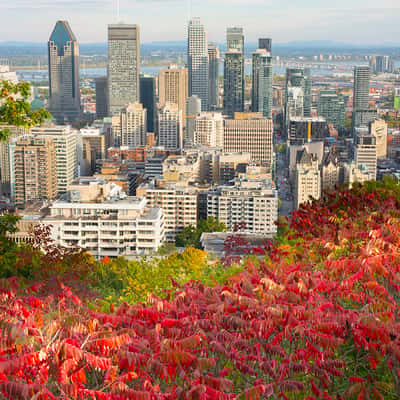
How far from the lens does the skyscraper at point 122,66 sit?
5403cm

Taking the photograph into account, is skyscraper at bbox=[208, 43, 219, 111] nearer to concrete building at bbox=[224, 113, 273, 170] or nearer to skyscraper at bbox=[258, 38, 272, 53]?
skyscraper at bbox=[258, 38, 272, 53]

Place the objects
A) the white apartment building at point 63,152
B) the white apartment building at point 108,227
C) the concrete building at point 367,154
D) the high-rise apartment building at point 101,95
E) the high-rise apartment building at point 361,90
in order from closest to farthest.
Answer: the white apartment building at point 108,227 → the white apartment building at point 63,152 → the concrete building at point 367,154 → the high-rise apartment building at point 361,90 → the high-rise apartment building at point 101,95

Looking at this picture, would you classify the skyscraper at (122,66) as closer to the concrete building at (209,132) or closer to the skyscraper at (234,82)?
the skyscraper at (234,82)

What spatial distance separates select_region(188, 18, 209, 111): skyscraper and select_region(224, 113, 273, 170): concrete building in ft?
73.3

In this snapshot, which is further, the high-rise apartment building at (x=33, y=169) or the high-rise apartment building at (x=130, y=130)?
the high-rise apartment building at (x=130, y=130)

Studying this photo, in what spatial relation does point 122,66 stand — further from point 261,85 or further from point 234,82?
point 261,85

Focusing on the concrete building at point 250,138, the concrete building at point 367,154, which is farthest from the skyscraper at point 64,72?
Result: the concrete building at point 367,154

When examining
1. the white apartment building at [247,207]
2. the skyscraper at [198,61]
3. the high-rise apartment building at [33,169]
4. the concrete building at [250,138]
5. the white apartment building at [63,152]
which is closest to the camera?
the white apartment building at [247,207]

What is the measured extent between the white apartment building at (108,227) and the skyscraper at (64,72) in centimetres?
3991

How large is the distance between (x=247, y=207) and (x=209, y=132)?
1734cm

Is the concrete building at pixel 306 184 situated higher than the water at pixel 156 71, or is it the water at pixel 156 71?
the water at pixel 156 71

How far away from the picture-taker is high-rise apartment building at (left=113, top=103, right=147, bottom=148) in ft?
136

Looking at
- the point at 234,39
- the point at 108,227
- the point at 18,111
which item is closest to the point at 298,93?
the point at 234,39

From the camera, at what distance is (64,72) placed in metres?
60.8
